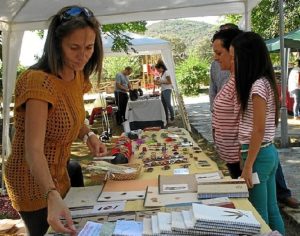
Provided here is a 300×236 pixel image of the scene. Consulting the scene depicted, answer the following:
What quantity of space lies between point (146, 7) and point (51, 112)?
3324 mm

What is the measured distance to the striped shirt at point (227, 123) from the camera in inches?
90.7

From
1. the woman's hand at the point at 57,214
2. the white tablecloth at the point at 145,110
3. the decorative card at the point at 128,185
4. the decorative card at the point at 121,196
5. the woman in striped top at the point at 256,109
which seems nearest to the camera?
the woman's hand at the point at 57,214

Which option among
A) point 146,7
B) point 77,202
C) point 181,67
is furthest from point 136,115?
point 181,67

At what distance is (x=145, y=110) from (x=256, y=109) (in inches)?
264

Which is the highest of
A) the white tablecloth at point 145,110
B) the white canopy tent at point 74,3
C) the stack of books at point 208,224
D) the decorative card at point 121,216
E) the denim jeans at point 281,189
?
the white canopy tent at point 74,3

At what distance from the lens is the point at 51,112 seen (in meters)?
1.42

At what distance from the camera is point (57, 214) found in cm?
116

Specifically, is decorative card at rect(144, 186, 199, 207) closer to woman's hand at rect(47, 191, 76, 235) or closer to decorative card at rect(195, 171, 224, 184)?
decorative card at rect(195, 171, 224, 184)

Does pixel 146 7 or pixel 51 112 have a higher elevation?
pixel 146 7

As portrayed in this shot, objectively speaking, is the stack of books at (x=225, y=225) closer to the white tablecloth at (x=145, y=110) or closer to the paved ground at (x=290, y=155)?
the paved ground at (x=290, y=155)

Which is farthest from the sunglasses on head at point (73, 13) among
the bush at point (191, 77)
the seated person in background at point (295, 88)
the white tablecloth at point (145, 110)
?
the bush at point (191, 77)

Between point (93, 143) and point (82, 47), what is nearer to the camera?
point (82, 47)

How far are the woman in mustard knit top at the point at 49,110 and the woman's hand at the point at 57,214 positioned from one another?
0.12 meters

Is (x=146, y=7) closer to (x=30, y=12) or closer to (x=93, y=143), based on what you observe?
(x=30, y=12)
